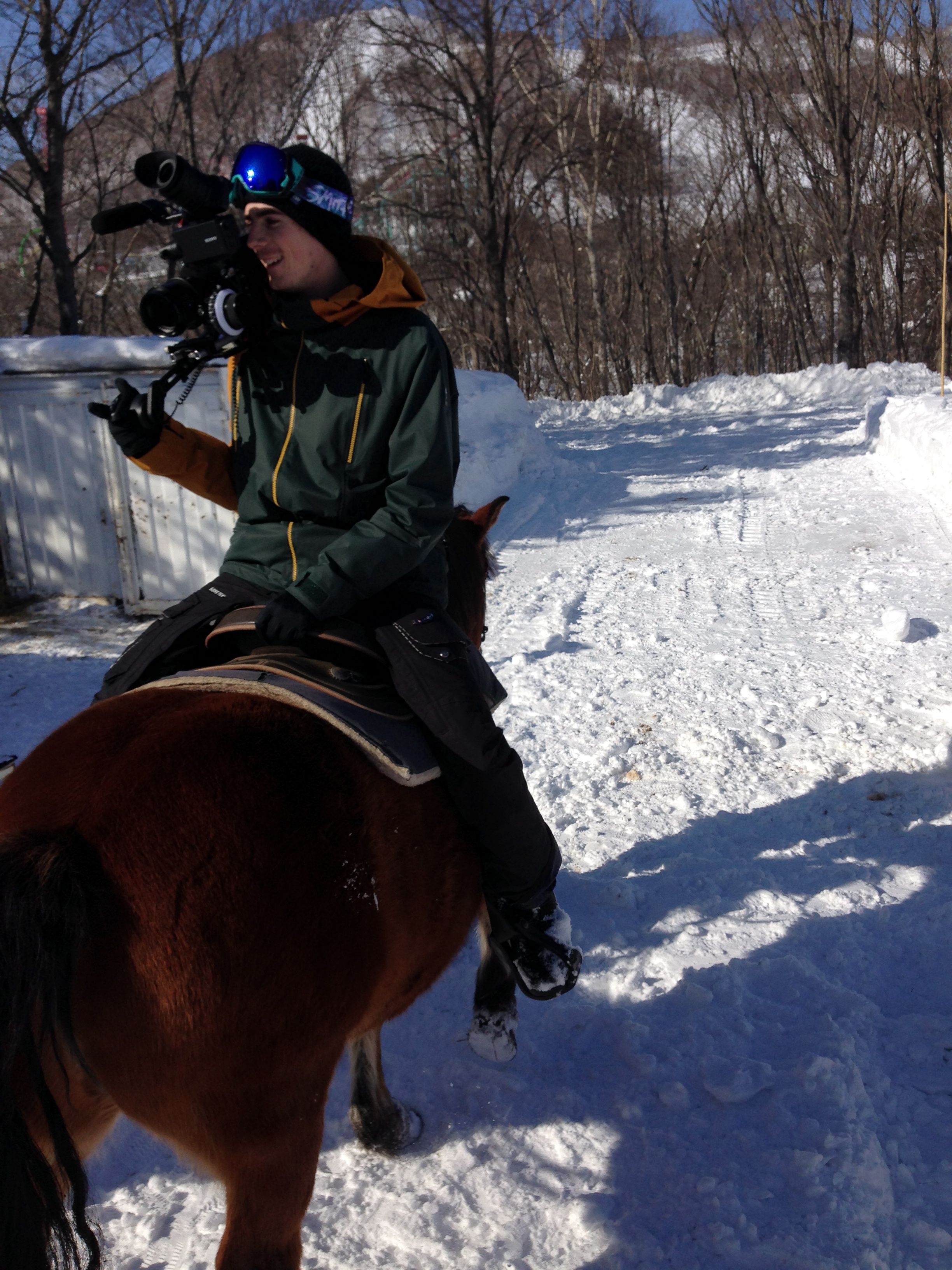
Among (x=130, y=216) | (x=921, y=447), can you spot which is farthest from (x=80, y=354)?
(x=921, y=447)

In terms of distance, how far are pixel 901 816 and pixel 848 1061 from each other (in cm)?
161

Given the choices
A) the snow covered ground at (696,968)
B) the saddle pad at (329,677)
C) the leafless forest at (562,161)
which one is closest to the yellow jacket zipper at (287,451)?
the saddle pad at (329,677)

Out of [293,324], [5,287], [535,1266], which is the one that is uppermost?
[5,287]

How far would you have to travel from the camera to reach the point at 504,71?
17281 millimetres

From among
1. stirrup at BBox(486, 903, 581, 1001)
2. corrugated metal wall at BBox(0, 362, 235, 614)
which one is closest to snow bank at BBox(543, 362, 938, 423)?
corrugated metal wall at BBox(0, 362, 235, 614)

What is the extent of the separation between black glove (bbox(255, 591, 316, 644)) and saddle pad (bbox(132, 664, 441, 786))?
0.28 ft

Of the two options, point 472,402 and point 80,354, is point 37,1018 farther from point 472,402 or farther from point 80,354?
point 472,402

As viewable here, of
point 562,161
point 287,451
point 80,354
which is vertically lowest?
point 287,451

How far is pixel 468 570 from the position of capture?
2.75m

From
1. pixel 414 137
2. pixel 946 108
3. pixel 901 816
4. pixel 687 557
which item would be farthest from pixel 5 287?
pixel 901 816

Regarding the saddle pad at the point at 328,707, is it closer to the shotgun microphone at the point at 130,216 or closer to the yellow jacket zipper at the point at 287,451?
the yellow jacket zipper at the point at 287,451

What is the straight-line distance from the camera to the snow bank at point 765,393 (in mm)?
17734

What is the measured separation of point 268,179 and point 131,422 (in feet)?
2.09

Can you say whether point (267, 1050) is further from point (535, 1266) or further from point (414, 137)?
point (414, 137)
